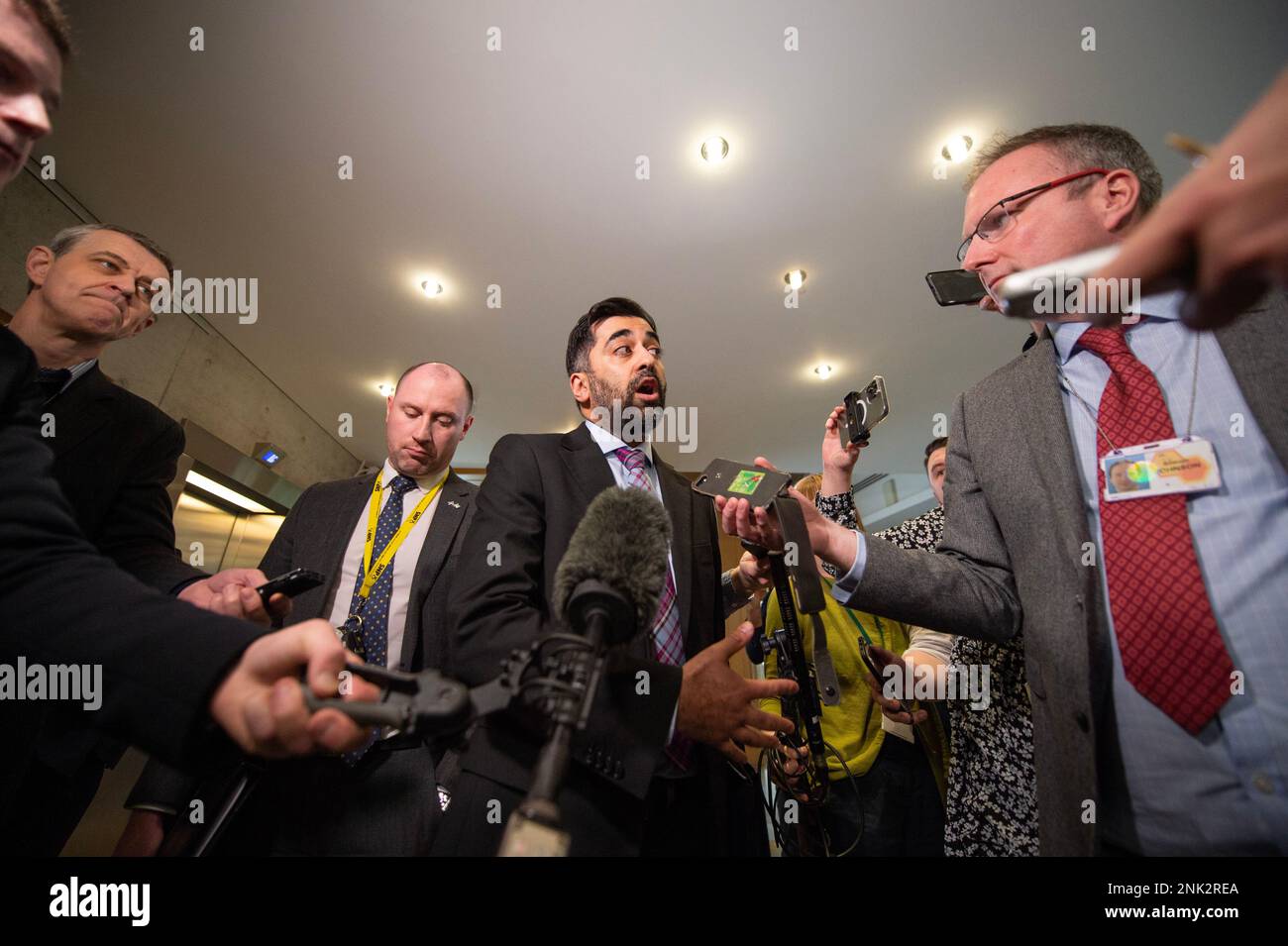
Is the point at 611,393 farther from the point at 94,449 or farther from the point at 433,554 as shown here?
the point at 94,449

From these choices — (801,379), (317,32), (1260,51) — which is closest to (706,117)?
(317,32)

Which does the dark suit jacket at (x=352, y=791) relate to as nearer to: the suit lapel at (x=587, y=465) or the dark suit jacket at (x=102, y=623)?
the suit lapel at (x=587, y=465)

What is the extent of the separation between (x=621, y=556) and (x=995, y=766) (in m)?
1.46

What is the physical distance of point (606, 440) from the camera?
1.67 m

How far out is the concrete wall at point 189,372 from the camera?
313 centimetres

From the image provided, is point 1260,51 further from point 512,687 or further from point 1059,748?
point 512,687

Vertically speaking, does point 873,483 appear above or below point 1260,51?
below

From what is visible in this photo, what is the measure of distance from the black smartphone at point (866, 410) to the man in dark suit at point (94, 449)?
1764mm

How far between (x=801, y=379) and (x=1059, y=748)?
495 cm

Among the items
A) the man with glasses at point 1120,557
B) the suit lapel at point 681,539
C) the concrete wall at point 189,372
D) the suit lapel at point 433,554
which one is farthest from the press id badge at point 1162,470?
the concrete wall at point 189,372

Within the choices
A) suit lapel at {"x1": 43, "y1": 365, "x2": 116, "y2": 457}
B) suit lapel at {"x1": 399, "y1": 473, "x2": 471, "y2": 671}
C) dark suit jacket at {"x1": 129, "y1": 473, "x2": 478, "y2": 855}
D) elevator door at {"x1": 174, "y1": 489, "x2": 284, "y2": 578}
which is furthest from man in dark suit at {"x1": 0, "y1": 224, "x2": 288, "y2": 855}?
elevator door at {"x1": 174, "y1": 489, "x2": 284, "y2": 578}

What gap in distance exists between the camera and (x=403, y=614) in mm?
1774

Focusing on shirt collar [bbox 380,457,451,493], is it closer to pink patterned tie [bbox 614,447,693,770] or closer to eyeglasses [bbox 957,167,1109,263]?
pink patterned tie [bbox 614,447,693,770]

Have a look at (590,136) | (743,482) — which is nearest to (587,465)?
(743,482)
